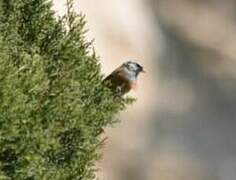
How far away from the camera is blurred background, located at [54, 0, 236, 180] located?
7621 mm

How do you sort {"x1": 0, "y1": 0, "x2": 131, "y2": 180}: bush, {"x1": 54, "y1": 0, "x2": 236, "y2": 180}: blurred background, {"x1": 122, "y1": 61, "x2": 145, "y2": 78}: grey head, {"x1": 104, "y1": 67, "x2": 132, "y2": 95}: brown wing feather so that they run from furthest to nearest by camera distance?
{"x1": 54, "y1": 0, "x2": 236, "y2": 180}: blurred background → {"x1": 122, "y1": 61, "x2": 145, "y2": 78}: grey head → {"x1": 104, "y1": 67, "x2": 132, "y2": 95}: brown wing feather → {"x1": 0, "y1": 0, "x2": 131, "y2": 180}: bush

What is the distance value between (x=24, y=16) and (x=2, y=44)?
51 centimetres

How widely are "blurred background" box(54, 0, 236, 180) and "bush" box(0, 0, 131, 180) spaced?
11.4 ft

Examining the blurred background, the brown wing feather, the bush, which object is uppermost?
the blurred background

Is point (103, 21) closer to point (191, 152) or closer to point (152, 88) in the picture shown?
point (152, 88)

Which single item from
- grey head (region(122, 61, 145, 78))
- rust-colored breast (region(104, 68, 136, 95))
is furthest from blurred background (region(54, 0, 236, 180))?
rust-colored breast (region(104, 68, 136, 95))

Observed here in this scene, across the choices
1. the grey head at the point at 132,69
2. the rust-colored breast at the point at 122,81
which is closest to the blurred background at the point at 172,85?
the grey head at the point at 132,69

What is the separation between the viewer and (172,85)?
26.9 feet

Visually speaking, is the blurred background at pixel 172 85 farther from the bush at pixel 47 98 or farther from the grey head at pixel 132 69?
the bush at pixel 47 98

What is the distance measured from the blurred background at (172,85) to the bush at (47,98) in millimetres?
3474

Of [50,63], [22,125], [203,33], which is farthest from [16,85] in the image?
[203,33]

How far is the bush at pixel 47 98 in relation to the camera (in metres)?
3.19

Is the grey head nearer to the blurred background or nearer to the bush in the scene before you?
the bush

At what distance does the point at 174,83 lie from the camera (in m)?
8.22
